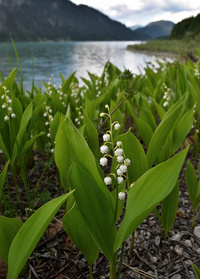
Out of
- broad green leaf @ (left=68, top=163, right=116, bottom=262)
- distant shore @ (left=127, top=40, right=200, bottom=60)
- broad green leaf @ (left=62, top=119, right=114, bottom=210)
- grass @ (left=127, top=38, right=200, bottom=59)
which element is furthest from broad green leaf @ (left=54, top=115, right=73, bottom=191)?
grass @ (left=127, top=38, right=200, bottom=59)

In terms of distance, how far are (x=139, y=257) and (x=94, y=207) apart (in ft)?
2.11

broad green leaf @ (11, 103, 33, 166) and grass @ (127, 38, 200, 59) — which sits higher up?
grass @ (127, 38, 200, 59)

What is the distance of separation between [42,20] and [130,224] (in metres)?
207

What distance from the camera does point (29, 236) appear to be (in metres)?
0.87

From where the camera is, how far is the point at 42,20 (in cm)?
18512

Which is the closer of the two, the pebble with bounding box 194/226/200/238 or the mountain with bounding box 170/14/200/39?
the pebble with bounding box 194/226/200/238

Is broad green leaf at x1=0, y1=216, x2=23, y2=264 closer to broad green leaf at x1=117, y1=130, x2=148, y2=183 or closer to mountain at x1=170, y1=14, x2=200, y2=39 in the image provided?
broad green leaf at x1=117, y1=130, x2=148, y2=183

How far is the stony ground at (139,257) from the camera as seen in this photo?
135cm

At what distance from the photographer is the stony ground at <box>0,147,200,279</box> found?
4.42ft

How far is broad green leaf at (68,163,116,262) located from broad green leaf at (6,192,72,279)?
0.12 meters

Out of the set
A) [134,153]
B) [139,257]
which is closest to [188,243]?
[139,257]

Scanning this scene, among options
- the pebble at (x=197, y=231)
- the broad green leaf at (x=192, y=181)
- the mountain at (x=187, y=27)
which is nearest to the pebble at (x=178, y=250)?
the pebble at (x=197, y=231)

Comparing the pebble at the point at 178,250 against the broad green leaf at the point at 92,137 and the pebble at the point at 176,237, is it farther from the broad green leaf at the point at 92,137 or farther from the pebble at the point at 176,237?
the broad green leaf at the point at 92,137

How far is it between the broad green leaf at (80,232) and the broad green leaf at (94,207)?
8cm
